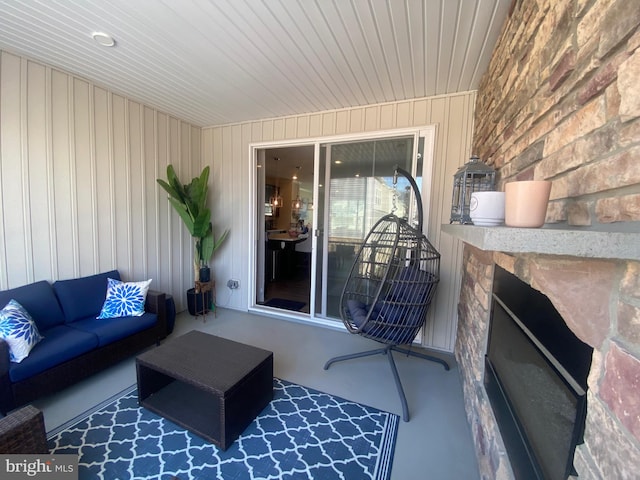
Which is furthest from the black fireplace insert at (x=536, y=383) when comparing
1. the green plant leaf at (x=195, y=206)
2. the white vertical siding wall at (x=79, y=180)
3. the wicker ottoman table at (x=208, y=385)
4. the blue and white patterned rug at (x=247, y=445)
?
the white vertical siding wall at (x=79, y=180)

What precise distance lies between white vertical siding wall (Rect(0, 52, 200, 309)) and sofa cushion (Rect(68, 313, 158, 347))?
588 mm

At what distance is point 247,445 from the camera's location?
1684 mm

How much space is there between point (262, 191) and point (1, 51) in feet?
8.53

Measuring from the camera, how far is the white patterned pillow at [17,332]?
5.90 ft

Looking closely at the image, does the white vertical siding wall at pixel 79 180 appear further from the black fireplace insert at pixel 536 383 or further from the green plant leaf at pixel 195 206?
the black fireplace insert at pixel 536 383

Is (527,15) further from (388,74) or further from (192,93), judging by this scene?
(192,93)

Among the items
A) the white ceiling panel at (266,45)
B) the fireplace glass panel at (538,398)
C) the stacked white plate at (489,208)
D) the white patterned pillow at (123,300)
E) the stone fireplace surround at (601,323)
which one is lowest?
the white patterned pillow at (123,300)

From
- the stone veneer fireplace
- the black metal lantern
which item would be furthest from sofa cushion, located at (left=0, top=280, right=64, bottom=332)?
the black metal lantern

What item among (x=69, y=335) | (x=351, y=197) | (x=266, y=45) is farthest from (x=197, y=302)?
(x=266, y=45)

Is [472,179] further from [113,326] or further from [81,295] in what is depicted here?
[81,295]

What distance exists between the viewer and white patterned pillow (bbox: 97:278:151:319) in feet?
8.44

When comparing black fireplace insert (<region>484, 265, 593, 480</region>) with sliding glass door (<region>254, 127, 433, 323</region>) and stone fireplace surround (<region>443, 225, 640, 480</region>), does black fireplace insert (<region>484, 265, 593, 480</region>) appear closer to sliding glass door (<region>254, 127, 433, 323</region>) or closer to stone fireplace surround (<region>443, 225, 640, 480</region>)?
stone fireplace surround (<region>443, 225, 640, 480</region>)

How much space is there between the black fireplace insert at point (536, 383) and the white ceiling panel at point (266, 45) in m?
1.71

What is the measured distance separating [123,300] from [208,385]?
1.61 m
